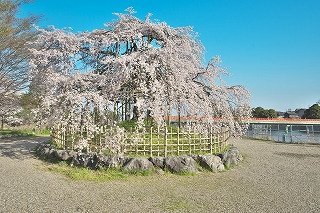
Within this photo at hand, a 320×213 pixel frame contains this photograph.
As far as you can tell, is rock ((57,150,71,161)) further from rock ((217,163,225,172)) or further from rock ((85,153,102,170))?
rock ((217,163,225,172))

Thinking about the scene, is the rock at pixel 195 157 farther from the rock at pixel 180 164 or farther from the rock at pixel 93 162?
the rock at pixel 93 162

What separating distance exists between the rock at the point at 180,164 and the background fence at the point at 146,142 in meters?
0.78

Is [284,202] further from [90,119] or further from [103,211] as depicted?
[90,119]

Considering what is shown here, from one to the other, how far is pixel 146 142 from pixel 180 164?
257 cm

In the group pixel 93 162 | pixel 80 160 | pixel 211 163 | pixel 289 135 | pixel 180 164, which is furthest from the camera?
pixel 289 135

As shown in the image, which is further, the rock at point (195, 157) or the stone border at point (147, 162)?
the rock at point (195, 157)

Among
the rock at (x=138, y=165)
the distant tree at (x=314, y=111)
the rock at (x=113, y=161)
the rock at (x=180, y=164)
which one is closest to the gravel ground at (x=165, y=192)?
the rock at (x=180, y=164)

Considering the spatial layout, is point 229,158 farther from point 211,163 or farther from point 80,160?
point 80,160

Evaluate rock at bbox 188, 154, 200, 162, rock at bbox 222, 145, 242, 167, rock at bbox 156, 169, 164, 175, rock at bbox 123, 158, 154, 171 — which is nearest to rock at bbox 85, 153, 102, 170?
rock at bbox 123, 158, 154, 171

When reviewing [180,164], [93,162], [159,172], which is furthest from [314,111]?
[93,162]

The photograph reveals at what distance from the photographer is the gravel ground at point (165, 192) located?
981 centimetres

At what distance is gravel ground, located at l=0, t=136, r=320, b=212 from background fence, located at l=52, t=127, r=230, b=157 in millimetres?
1787

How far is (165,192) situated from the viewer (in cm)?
1162

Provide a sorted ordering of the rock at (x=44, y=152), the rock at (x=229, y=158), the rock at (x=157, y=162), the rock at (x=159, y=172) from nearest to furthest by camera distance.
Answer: the rock at (x=159, y=172), the rock at (x=157, y=162), the rock at (x=229, y=158), the rock at (x=44, y=152)
